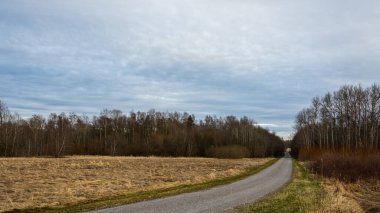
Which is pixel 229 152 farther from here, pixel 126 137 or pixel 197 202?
pixel 197 202

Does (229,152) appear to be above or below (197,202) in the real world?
above

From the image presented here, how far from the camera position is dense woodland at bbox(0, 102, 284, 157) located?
11531cm

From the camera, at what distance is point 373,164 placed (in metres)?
38.5

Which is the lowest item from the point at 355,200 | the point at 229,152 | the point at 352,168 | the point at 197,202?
the point at 355,200

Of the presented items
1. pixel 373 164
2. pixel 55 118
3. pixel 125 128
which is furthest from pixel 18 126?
pixel 373 164

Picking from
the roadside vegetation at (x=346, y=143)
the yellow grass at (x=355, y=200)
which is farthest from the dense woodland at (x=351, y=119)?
the yellow grass at (x=355, y=200)

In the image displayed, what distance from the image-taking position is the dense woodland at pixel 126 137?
11531 centimetres

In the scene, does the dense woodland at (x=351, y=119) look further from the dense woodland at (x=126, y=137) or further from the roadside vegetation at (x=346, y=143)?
the dense woodland at (x=126, y=137)

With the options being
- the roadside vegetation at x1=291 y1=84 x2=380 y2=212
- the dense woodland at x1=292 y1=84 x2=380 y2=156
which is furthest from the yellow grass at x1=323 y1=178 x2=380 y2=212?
the dense woodland at x1=292 y1=84 x2=380 y2=156

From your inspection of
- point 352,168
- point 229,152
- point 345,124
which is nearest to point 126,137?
point 229,152

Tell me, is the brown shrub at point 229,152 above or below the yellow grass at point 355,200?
above

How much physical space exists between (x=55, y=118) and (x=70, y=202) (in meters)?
131

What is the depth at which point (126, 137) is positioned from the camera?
143 metres

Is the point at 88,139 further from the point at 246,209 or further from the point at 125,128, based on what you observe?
the point at 246,209
